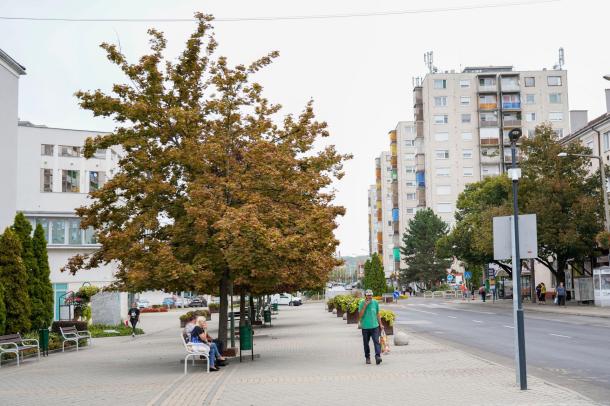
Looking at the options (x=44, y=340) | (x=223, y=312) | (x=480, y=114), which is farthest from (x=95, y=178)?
(x=480, y=114)

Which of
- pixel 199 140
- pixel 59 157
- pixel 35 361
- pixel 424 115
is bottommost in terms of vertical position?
pixel 35 361

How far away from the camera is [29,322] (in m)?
24.2

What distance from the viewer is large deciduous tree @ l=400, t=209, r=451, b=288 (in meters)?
107

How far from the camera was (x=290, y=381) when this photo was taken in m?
14.4

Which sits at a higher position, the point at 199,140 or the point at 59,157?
the point at 59,157

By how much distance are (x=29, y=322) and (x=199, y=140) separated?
28.3 ft

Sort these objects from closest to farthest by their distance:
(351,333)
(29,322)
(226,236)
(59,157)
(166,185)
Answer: (226,236)
(166,185)
(29,322)
(351,333)
(59,157)

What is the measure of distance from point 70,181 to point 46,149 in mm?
2947

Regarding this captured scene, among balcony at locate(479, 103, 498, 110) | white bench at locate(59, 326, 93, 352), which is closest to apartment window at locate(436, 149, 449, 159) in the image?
balcony at locate(479, 103, 498, 110)

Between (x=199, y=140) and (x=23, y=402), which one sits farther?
(x=199, y=140)

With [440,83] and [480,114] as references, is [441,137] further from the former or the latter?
[440,83]

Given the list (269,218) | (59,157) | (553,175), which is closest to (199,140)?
(269,218)

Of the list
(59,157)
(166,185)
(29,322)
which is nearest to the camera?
(166,185)

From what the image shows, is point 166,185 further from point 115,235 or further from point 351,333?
point 351,333
